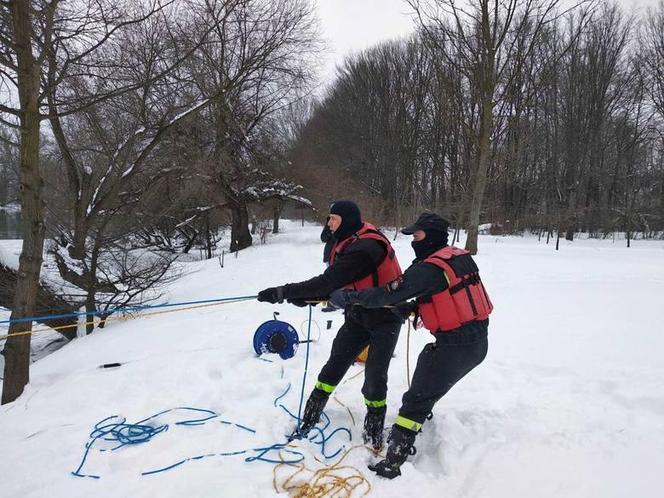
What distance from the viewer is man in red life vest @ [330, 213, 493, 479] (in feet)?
9.31

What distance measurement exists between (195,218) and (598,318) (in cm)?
1938

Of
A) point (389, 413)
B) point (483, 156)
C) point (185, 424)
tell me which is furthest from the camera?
point (483, 156)

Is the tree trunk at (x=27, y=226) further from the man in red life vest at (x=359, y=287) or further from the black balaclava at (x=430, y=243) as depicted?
the black balaclava at (x=430, y=243)

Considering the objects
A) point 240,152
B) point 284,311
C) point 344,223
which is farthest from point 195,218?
point 344,223

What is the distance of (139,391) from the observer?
4.38 metres

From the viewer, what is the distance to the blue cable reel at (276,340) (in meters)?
5.20

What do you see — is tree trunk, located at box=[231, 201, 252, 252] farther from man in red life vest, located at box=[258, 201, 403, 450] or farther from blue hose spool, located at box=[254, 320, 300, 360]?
man in red life vest, located at box=[258, 201, 403, 450]

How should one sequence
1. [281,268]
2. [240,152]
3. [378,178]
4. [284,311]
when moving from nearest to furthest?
[284,311] → [281,268] → [240,152] → [378,178]

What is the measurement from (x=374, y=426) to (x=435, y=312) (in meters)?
1.07

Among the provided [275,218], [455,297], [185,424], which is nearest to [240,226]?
[275,218]

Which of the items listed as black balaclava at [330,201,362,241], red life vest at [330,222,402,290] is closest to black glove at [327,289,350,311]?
red life vest at [330,222,402,290]

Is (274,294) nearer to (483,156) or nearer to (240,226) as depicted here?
(483,156)

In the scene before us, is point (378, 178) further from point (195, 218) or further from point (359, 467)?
point (359, 467)

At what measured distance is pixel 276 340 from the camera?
520 cm
